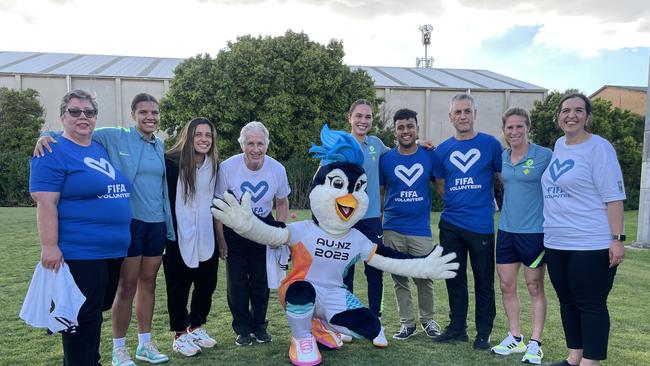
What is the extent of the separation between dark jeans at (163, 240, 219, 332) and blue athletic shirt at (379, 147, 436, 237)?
5.64ft

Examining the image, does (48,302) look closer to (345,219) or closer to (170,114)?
(345,219)

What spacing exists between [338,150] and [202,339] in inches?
81.6

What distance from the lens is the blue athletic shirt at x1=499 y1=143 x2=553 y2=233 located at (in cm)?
386

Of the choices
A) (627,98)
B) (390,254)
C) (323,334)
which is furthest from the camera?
(627,98)

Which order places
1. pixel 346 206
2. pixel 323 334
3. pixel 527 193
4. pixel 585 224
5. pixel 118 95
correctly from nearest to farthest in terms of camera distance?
pixel 585 224 → pixel 346 206 → pixel 527 193 → pixel 323 334 → pixel 118 95

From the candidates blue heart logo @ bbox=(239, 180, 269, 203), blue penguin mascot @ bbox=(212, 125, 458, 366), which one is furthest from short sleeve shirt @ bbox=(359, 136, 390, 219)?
blue heart logo @ bbox=(239, 180, 269, 203)

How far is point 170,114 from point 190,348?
17.7 m

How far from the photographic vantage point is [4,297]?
5.80 metres

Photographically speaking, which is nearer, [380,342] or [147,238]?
[147,238]

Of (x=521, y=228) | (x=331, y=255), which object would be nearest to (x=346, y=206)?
(x=331, y=255)

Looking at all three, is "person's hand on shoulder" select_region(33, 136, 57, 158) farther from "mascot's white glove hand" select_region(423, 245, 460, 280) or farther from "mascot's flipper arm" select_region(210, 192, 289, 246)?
"mascot's white glove hand" select_region(423, 245, 460, 280)

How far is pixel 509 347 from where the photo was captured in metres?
4.07

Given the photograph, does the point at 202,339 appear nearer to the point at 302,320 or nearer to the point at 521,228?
the point at 302,320

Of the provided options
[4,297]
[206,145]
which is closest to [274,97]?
[4,297]
